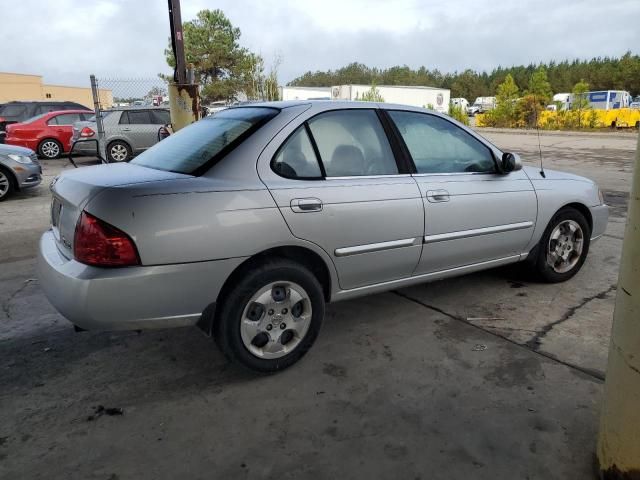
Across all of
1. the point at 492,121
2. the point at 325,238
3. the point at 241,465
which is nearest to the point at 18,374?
the point at 241,465

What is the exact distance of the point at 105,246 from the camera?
244cm

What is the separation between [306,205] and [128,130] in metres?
11.5

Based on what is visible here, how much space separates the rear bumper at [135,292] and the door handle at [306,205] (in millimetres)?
437

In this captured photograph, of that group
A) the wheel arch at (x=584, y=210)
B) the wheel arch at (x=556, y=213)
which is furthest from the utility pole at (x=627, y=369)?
the wheel arch at (x=584, y=210)

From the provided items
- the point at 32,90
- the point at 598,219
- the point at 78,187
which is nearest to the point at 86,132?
the point at 78,187

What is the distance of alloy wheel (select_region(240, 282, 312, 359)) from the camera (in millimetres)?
2816

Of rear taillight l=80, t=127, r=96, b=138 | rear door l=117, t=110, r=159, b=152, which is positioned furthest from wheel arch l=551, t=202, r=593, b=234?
rear taillight l=80, t=127, r=96, b=138

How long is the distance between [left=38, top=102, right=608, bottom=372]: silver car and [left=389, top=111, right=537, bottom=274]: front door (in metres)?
0.01

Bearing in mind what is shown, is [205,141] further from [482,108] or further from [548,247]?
[482,108]

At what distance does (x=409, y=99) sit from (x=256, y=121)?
3934 cm

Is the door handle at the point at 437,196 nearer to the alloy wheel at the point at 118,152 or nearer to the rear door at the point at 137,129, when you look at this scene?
the rear door at the point at 137,129

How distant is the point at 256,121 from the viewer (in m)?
3.06

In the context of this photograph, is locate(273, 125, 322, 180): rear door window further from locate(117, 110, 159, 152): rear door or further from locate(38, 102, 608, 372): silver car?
locate(117, 110, 159, 152): rear door

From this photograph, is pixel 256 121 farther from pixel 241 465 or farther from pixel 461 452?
pixel 461 452
